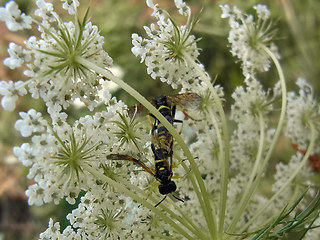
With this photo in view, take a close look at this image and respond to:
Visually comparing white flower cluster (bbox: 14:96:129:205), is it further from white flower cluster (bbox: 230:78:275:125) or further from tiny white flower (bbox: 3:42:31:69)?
white flower cluster (bbox: 230:78:275:125)

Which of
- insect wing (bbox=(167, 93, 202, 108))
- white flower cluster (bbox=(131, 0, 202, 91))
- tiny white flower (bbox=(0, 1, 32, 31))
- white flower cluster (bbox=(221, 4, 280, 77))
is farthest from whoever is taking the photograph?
white flower cluster (bbox=(221, 4, 280, 77))

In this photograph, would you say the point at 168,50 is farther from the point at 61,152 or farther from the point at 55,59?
the point at 61,152

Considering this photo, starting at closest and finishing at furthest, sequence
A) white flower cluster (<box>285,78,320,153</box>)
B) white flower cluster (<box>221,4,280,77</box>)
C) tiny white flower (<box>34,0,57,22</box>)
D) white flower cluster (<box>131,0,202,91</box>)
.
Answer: tiny white flower (<box>34,0,57,22</box>) → white flower cluster (<box>131,0,202,91</box>) → white flower cluster (<box>221,4,280,77</box>) → white flower cluster (<box>285,78,320,153</box>)

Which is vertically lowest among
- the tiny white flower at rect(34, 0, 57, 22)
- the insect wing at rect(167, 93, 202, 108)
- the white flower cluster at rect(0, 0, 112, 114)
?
the white flower cluster at rect(0, 0, 112, 114)

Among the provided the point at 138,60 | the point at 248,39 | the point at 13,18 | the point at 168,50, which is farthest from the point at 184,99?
the point at 138,60

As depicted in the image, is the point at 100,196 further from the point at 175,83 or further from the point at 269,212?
the point at 269,212

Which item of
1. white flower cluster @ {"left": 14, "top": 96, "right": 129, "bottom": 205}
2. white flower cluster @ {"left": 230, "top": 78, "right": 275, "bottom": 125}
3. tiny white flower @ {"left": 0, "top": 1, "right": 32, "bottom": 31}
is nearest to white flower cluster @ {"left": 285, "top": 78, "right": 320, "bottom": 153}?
white flower cluster @ {"left": 230, "top": 78, "right": 275, "bottom": 125}

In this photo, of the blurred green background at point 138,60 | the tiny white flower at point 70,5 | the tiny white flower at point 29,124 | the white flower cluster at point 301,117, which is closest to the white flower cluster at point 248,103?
the white flower cluster at point 301,117

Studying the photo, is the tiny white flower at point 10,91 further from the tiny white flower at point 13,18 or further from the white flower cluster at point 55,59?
the tiny white flower at point 13,18
